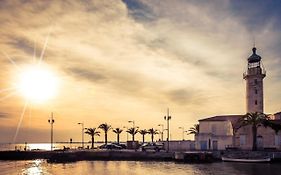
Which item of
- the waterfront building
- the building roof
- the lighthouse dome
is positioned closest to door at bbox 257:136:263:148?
the waterfront building

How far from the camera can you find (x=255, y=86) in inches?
3433

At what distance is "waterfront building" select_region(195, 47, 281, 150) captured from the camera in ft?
276

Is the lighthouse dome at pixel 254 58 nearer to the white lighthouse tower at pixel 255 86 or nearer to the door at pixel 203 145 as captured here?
the white lighthouse tower at pixel 255 86

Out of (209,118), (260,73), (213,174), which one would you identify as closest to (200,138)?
(209,118)

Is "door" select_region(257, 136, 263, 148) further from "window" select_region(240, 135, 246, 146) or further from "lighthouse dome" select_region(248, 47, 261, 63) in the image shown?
"lighthouse dome" select_region(248, 47, 261, 63)

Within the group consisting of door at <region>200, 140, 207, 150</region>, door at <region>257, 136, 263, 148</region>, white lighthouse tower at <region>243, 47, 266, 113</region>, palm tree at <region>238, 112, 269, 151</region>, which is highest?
white lighthouse tower at <region>243, 47, 266, 113</region>

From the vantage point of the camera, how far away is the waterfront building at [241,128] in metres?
84.2

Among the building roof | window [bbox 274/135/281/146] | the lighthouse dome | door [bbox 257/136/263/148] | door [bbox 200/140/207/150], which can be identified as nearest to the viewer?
window [bbox 274/135/281/146]

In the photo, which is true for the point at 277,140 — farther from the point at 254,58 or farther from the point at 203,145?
the point at 254,58

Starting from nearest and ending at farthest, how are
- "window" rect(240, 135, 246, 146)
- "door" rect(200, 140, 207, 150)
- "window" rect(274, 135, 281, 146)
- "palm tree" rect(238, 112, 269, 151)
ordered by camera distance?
"palm tree" rect(238, 112, 269, 151)
"window" rect(274, 135, 281, 146)
"window" rect(240, 135, 246, 146)
"door" rect(200, 140, 207, 150)

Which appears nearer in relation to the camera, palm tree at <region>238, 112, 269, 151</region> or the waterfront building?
palm tree at <region>238, 112, 269, 151</region>

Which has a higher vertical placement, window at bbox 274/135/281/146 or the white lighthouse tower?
the white lighthouse tower

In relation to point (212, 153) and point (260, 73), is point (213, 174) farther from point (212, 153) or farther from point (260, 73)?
point (260, 73)

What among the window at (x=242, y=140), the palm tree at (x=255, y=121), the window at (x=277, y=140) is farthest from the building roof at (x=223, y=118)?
the window at (x=277, y=140)
